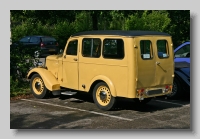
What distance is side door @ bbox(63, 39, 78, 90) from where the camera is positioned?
361 inches

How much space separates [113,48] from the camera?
824 centimetres

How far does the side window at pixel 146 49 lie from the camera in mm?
8035

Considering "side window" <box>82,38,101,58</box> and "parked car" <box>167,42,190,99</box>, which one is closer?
"side window" <box>82,38,101,58</box>

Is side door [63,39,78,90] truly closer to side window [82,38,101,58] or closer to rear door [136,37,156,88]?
side window [82,38,101,58]

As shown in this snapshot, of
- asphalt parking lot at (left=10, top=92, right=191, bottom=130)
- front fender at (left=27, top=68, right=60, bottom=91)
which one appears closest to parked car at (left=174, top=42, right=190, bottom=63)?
asphalt parking lot at (left=10, top=92, right=191, bottom=130)

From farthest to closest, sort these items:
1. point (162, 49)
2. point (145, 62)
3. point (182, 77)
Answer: point (182, 77)
point (162, 49)
point (145, 62)

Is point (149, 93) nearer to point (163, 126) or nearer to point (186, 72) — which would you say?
point (163, 126)

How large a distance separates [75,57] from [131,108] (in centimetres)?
206

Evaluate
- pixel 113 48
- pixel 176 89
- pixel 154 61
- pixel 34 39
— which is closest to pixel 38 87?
pixel 113 48

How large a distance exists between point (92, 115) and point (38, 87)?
2.80m

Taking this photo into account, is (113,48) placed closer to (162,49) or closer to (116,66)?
(116,66)

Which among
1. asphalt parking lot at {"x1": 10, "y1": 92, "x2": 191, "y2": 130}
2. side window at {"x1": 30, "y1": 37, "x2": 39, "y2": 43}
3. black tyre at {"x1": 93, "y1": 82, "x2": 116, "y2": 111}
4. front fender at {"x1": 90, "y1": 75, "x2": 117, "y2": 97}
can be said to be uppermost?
side window at {"x1": 30, "y1": 37, "x2": 39, "y2": 43}

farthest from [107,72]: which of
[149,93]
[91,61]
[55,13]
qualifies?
[55,13]

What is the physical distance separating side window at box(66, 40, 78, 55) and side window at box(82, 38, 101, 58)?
0.32 meters
